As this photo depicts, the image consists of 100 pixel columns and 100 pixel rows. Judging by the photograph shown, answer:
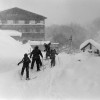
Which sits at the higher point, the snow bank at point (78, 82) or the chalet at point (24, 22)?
the chalet at point (24, 22)

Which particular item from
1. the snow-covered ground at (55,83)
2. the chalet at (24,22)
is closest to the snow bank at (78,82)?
the snow-covered ground at (55,83)

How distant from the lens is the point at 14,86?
1230cm

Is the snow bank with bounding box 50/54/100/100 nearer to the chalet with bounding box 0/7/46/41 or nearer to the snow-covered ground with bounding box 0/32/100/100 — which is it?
the snow-covered ground with bounding box 0/32/100/100

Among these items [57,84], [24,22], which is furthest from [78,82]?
[24,22]

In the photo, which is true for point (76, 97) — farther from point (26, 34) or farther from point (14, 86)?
point (26, 34)

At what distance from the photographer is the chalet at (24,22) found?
56938 millimetres

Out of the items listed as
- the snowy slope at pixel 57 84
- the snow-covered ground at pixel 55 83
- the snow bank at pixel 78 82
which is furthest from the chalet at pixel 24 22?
the snow bank at pixel 78 82

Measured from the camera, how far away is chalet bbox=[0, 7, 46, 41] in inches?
2242

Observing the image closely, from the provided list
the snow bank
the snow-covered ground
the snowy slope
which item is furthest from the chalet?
the snow bank

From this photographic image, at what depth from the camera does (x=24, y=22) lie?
58219 mm

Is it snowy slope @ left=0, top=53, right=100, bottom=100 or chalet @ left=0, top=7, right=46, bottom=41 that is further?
chalet @ left=0, top=7, right=46, bottom=41

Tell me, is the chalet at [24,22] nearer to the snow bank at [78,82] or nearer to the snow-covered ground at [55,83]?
the snow-covered ground at [55,83]

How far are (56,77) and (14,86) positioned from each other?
8.30 feet

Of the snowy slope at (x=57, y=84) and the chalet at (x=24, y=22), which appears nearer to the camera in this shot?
the snowy slope at (x=57, y=84)
